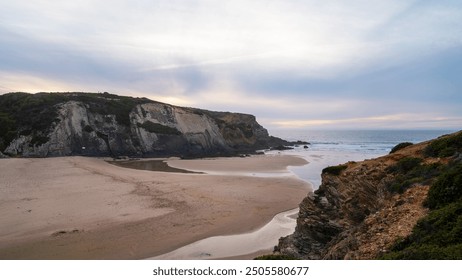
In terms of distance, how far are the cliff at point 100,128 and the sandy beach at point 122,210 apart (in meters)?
22.4

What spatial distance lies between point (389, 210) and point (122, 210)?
14.7 m

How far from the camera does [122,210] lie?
18406 millimetres

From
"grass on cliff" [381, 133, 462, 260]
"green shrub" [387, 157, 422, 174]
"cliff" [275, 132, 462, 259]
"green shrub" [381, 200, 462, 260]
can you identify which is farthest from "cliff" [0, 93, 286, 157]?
"green shrub" [381, 200, 462, 260]

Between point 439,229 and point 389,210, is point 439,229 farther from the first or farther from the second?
point 389,210

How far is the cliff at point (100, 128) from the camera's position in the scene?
5100cm

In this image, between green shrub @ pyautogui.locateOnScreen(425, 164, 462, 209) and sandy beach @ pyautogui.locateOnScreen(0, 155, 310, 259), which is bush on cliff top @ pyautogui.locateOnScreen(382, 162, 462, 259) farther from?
sandy beach @ pyautogui.locateOnScreen(0, 155, 310, 259)

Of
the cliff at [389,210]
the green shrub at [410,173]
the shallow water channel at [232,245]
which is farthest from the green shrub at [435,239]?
the shallow water channel at [232,245]

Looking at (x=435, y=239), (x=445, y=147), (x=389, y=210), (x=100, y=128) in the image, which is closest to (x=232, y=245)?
(x=389, y=210)

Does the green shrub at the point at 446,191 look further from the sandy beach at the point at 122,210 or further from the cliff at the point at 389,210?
the sandy beach at the point at 122,210
